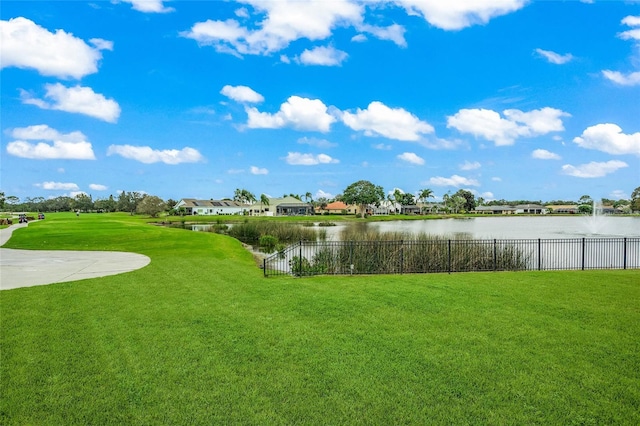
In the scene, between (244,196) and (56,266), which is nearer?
(56,266)

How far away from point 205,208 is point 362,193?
145 ft

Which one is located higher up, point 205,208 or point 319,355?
point 205,208

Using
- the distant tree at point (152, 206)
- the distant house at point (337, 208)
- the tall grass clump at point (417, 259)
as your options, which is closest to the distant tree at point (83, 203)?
the distant tree at point (152, 206)

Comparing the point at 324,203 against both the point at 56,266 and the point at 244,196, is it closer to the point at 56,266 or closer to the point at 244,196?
the point at 244,196

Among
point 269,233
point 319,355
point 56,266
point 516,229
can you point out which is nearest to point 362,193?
point 516,229

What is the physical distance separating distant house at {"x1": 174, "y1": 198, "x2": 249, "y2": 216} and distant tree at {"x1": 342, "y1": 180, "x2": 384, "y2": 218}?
106ft

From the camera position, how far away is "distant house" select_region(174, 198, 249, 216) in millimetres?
109750

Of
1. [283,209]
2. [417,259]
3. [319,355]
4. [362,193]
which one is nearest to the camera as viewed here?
[319,355]

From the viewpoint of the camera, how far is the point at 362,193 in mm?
108938

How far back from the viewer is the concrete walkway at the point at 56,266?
12.5 m

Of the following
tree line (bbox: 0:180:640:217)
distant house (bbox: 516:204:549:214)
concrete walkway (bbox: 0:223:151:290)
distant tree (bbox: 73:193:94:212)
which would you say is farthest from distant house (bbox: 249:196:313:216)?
distant house (bbox: 516:204:549:214)

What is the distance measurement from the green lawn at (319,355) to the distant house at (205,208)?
4037 inches

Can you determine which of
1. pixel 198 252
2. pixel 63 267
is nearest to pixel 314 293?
pixel 63 267

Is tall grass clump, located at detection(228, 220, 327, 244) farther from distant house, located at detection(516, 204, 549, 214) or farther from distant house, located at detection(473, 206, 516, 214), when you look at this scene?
Result: distant house, located at detection(516, 204, 549, 214)
